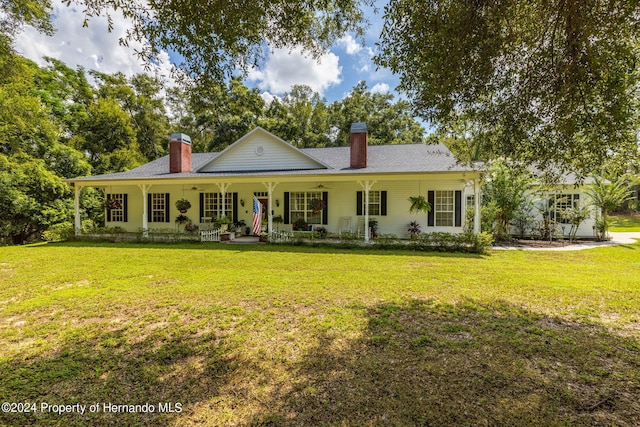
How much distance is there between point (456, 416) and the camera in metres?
2.24

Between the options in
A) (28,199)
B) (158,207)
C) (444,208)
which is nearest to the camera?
(444,208)

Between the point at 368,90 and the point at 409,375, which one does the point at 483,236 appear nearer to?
the point at 409,375

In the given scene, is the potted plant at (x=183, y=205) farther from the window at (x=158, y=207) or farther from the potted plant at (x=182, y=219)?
the window at (x=158, y=207)

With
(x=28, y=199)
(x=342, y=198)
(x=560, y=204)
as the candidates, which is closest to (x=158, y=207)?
(x=28, y=199)

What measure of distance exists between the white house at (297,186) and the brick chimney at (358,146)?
44 mm

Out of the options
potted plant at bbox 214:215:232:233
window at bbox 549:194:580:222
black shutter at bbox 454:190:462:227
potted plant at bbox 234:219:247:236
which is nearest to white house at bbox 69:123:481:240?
black shutter at bbox 454:190:462:227

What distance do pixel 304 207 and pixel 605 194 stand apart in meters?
13.9

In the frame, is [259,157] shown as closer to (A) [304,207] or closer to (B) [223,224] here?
(A) [304,207]

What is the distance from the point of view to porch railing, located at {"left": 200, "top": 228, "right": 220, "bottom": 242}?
12141 mm

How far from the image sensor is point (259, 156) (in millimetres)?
13977

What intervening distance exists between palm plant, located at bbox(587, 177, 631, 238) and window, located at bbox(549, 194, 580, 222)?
811 millimetres

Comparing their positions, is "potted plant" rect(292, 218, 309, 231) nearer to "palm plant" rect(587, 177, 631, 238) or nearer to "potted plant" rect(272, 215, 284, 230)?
"potted plant" rect(272, 215, 284, 230)

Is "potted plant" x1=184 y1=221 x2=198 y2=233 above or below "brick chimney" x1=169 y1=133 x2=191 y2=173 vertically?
below

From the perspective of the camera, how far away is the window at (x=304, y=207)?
13.3 metres
